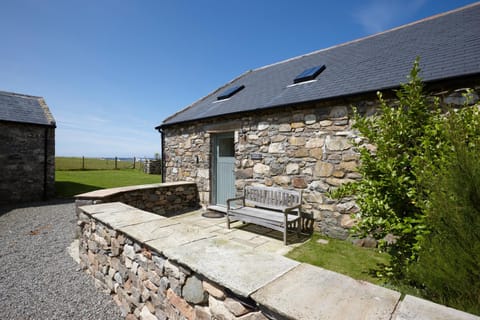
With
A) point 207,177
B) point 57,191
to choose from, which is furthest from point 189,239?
point 57,191

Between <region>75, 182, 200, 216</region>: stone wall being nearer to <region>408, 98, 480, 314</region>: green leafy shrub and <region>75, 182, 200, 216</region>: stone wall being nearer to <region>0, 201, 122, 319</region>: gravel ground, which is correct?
<region>0, 201, 122, 319</region>: gravel ground

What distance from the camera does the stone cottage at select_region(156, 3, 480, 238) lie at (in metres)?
3.80

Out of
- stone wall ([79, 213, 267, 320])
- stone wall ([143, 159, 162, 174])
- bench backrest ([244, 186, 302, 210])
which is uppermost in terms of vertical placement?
stone wall ([143, 159, 162, 174])

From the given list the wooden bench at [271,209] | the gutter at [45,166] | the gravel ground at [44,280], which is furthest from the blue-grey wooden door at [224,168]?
the gutter at [45,166]

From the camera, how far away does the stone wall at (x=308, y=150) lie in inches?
158

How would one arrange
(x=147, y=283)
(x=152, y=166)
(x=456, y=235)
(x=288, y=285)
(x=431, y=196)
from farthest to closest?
(x=152, y=166), (x=147, y=283), (x=431, y=196), (x=456, y=235), (x=288, y=285)

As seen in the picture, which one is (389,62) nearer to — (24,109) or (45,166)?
(45,166)

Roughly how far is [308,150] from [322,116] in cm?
75

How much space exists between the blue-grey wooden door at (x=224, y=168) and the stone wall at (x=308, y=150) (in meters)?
0.37

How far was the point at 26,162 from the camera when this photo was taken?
28.3 ft

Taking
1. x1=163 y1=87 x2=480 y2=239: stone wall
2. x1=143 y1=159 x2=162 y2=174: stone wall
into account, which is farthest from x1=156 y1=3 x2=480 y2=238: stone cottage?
x1=143 y1=159 x2=162 y2=174: stone wall

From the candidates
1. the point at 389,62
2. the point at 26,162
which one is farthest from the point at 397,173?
the point at 26,162

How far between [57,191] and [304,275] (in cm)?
1249

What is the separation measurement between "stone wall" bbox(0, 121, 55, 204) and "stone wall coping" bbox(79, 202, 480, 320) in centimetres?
985
